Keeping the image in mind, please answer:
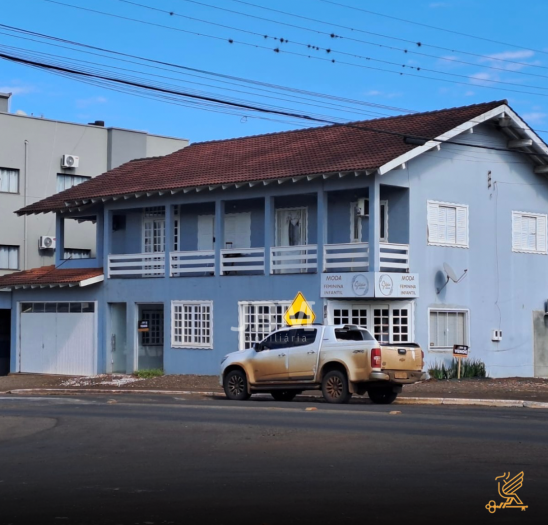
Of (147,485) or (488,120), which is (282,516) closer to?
(147,485)

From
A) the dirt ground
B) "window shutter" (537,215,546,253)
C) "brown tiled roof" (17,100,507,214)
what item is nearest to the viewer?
the dirt ground

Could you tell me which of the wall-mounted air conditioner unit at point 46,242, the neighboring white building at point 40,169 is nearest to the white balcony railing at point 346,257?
the neighboring white building at point 40,169

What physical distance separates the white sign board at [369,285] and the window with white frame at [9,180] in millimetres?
20962

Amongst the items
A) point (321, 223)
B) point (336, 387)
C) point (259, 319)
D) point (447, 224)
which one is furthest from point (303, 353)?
point (447, 224)

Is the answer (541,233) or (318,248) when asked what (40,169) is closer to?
(318,248)

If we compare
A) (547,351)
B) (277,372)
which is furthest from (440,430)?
(547,351)

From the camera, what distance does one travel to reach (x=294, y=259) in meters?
30.5

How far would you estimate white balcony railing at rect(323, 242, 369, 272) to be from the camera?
28.7 metres

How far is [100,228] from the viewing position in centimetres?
3647

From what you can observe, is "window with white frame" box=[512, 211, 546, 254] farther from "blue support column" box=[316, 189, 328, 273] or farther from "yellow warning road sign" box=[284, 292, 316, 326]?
"yellow warning road sign" box=[284, 292, 316, 326]

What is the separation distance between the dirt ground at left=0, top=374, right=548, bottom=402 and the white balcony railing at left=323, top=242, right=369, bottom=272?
152 inches

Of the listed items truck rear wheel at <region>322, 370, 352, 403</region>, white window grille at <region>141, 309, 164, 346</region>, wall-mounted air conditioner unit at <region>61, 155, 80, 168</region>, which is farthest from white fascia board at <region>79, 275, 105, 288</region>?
truck rear wheel at <region>322, 370, 352, 403</region>

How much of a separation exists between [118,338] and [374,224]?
11.4 meters

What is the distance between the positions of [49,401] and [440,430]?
11.9 meters
